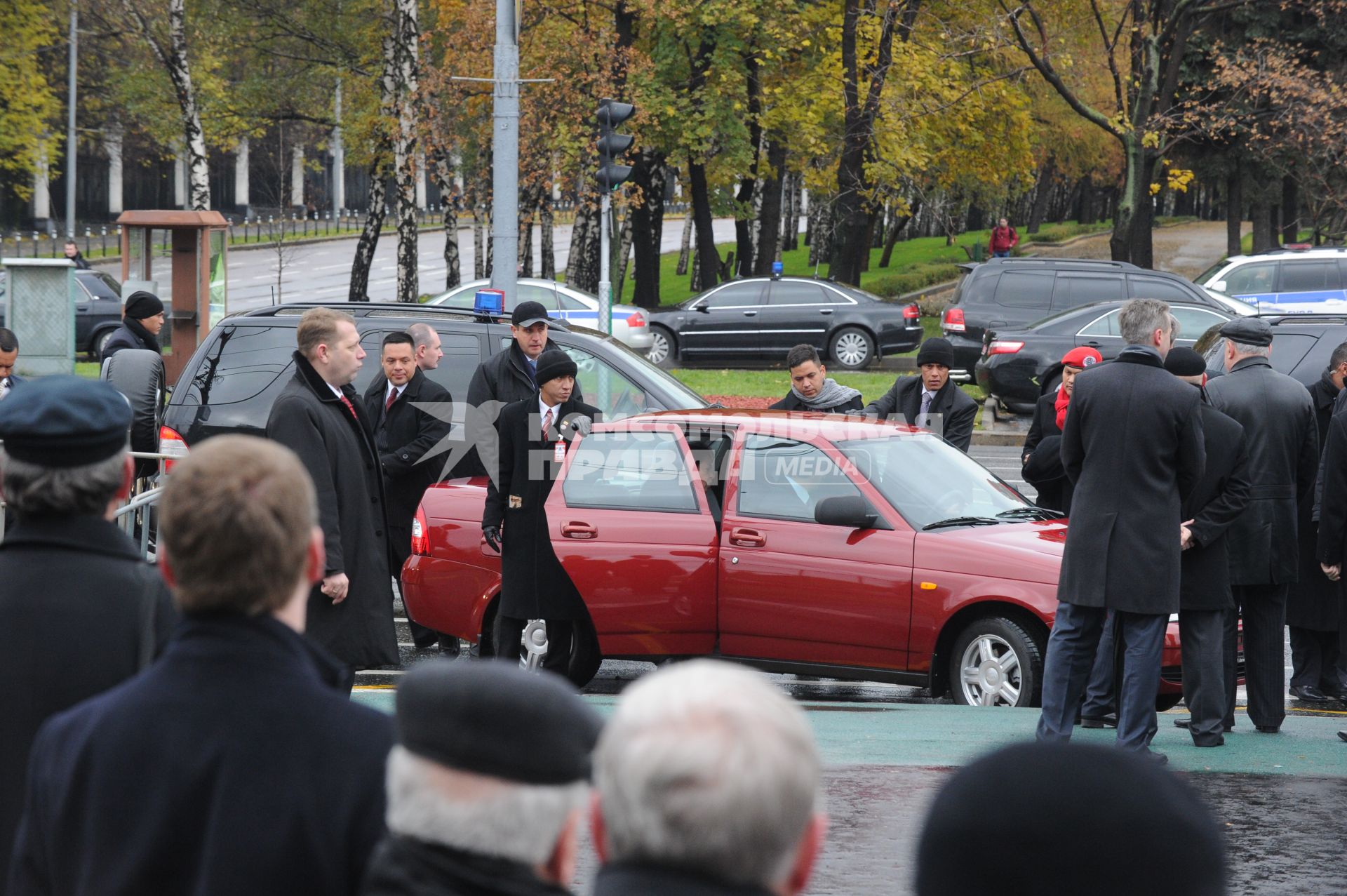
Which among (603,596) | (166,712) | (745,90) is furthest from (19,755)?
(745,90)

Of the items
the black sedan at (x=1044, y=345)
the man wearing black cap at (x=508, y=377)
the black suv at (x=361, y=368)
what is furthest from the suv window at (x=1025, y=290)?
the man wearing black cap at (x=508, y=377)

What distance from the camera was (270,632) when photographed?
2324 mm

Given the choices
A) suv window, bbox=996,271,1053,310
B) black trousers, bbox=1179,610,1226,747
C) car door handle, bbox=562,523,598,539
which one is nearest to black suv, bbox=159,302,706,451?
car door handle, bbox=562,523,598,539

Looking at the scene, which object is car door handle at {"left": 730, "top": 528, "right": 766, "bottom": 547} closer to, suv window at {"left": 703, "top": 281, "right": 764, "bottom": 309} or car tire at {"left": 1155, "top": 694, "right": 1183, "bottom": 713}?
car tire at {"left": 1155, "top": 694, "right": 1183, "bottom": 713}

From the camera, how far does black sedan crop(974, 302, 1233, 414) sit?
790 inches

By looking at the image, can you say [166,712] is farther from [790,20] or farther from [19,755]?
[790,20]

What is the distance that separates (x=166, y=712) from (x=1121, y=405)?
4836 millimetres

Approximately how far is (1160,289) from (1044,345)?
285 cm

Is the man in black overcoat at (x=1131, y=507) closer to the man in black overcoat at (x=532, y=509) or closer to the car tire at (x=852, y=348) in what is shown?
the man in black overcoat at (x=532, y=509)

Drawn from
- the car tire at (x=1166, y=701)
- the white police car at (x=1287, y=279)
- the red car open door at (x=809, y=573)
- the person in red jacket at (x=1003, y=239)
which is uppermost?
the person in red jacket at (x=1003, y=239)

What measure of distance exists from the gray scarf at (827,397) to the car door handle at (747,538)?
219 cm

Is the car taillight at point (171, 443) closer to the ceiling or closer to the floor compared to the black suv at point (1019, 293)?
closer to the floor

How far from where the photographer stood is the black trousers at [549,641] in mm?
8219

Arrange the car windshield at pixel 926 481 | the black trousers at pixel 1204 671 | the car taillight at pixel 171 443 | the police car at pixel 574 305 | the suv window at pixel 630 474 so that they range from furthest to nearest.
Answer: the police car at pixel 574 305, the car taillight at pixel 171 443, the suv window at pixel 630 474, the car windshield at pixel 926 481, the black trousers at pixel 1204 671
